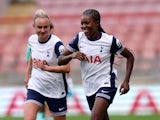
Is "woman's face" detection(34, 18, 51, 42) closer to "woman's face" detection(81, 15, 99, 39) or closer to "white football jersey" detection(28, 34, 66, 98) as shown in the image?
"white football jersey" detection(28, 34, 66, 98)

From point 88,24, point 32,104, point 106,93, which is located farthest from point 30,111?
point 88,24

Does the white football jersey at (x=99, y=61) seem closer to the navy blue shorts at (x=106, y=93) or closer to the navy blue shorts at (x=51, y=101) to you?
the navy blue shorts at (x=106, y=93)

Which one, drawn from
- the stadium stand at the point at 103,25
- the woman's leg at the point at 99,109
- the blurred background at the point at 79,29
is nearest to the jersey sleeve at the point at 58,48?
the woman's leg at the point at 99,109

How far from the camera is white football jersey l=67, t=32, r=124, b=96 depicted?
8.48 m

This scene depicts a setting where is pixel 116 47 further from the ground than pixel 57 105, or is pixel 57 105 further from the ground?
pixel 116 47

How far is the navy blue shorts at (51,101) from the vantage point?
893 centimetres

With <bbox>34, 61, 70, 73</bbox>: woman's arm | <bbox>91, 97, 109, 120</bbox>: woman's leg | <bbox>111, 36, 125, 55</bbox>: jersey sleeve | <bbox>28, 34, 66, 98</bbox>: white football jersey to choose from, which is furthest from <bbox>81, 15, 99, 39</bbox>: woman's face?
<bbox>91, 97, 109, 120</bbox>: woman's leg

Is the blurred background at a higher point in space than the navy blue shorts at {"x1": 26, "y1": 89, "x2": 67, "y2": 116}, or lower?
lower

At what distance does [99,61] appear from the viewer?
8.48 meters

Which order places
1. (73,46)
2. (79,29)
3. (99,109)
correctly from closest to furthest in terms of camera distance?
1. (99,109)
2. (73,46)
3. (79,29)

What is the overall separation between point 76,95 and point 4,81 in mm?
4159

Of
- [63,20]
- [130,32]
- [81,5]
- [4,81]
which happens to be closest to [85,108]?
[4,81]

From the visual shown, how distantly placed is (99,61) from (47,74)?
0.94m

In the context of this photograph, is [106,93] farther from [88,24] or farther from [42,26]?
[42,26]
